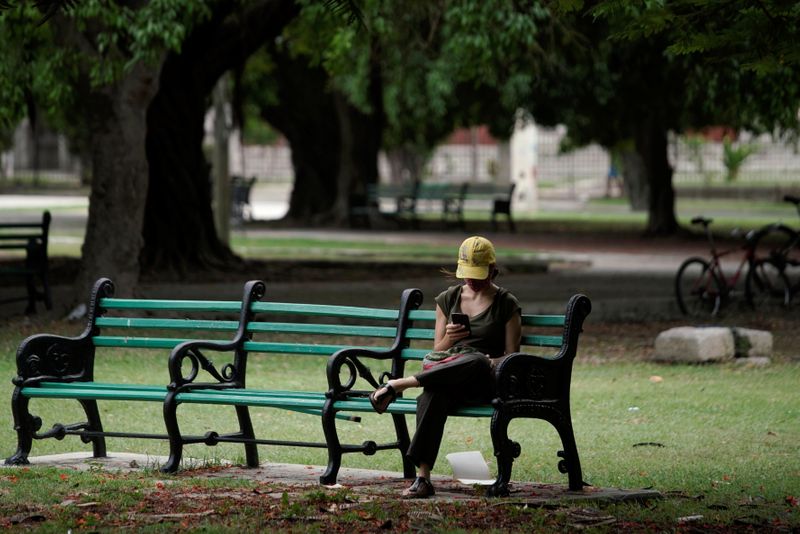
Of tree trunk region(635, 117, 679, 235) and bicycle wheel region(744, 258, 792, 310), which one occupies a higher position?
A: tree trunk region(635, 117, 679, 235)

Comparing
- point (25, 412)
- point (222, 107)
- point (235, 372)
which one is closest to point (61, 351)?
point (25, 412)

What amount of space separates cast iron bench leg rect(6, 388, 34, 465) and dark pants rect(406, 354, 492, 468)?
7.57 feet

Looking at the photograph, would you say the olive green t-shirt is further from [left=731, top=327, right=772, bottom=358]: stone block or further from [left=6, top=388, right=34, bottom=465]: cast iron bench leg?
[left=731, top=327, right=772, bottom=358]: stone block

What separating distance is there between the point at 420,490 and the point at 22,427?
2.48 m

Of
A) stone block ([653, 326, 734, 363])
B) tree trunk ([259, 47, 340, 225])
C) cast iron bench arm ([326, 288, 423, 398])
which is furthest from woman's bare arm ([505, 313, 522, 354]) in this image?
tree trunk ([259, 47, 340, 225])

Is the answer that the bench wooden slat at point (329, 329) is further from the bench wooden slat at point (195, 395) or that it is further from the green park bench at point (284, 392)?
the bench wooden slat at point (195, 395)

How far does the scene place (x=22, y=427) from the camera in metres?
8.27

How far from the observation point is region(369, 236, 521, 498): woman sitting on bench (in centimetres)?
721

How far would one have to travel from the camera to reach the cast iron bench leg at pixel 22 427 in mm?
8234

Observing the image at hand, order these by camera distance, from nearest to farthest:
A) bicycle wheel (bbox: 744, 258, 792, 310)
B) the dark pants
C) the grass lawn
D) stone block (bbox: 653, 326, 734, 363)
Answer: the grass lawn
the dark pants
stone block (bbox: 653, 326, 734, 363)
bicycle wheel (bbox: 744, 258, 792, 310)

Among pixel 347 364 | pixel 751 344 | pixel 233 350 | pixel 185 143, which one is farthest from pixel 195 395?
pixel 185 143

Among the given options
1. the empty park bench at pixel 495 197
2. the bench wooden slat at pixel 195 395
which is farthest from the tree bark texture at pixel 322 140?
the bench wooden slat at pixel 195 395

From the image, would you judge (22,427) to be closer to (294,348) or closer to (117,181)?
(294,348)

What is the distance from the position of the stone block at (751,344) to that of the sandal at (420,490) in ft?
22.9
